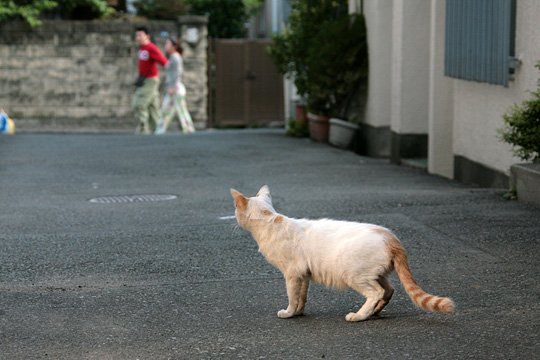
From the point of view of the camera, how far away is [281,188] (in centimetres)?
1286

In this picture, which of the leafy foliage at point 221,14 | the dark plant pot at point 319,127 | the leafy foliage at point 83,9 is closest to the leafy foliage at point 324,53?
the dark plant pot at point 319,127

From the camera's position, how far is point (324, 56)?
20.1 metres

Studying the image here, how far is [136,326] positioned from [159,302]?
0.59 meters

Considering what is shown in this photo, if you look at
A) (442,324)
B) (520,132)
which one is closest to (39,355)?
(442,324)

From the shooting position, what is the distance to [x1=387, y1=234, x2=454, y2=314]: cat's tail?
5.72 m

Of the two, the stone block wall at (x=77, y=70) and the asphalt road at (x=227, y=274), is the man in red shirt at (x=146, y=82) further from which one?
the asphalt road at (x=227, y=274)

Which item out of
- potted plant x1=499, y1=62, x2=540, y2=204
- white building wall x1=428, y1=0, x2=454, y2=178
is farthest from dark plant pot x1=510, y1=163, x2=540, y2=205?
white building wall x1=428, y1=0, x2=454, y2=178

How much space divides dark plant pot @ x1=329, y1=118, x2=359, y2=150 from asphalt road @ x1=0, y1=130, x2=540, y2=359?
500 centimetres

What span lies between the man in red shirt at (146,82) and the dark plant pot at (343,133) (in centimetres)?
529

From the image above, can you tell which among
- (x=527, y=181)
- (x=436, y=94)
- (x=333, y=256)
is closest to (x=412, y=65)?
(x=436, y=94)

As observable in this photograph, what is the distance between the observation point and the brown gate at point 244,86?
2934cm

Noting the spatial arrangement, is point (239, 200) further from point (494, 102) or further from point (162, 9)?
point (162, 9)

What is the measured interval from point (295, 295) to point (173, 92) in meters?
19.7

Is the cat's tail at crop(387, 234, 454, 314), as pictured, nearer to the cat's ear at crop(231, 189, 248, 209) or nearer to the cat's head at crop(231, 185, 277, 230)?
the cat's head at crop(231, 185, 277, 230)
